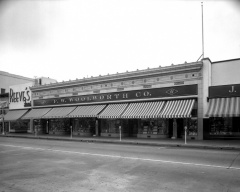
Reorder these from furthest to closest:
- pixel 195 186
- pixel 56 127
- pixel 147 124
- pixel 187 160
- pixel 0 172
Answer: pixel 56 127
pixel 147 124
pixel 187 160
pixel 0 172
pixel 195 186

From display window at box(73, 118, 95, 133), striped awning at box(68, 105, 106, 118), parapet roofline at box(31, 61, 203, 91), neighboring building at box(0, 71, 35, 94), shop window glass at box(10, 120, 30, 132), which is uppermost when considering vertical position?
neighboring building at box(0, 71, 35, 94)

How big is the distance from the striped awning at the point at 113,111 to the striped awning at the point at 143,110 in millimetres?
741

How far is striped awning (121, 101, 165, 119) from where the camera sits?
65.2ft

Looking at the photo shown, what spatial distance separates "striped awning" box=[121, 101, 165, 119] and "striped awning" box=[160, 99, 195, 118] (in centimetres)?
67

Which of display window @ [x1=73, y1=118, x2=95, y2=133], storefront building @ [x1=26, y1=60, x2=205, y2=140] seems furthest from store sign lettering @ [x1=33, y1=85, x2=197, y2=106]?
display window @ [x1=73, y1=118, x2=95, y2=133]

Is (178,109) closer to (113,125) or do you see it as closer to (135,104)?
(135,104)

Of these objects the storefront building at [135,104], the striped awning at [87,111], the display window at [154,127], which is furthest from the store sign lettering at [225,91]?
the striped awning at [87,111]

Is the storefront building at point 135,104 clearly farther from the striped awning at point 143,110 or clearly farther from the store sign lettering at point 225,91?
the store sign lettering at point 225,91

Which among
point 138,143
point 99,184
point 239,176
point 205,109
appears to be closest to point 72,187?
point 99,184

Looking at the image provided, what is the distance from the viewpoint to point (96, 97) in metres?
26.1

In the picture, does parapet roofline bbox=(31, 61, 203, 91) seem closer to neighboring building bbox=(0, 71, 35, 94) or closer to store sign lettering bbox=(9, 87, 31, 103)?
store sign lettering bbox=(9, 87, 31, 103)

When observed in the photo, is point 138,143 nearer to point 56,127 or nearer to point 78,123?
point 78,123

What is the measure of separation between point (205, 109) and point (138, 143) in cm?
662

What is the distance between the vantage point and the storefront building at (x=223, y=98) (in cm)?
1797
